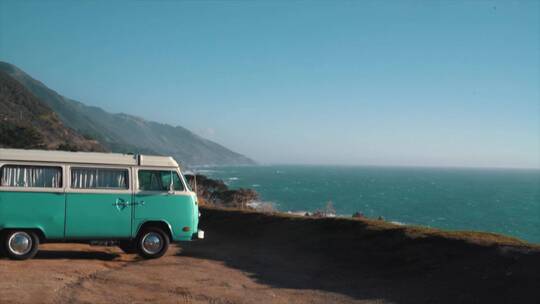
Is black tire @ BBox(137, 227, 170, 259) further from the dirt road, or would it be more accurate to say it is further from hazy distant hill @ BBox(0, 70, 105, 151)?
hazy distant hill @ BBox(0, 70, 105, 151)

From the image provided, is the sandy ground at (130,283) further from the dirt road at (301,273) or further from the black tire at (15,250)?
the black tire at (15,250)

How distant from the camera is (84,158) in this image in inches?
494

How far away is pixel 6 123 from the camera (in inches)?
2916

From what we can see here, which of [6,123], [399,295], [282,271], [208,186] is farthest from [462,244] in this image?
[6,123]

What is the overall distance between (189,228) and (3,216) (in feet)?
15.3

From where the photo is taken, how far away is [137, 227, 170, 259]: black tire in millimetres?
13117

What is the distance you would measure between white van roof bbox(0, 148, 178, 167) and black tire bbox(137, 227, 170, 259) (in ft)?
6.02

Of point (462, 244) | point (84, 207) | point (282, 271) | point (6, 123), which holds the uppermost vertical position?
point (6, 123)

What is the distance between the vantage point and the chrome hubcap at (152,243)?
1319 centimetres

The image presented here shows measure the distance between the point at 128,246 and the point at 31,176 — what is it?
3.27 metres

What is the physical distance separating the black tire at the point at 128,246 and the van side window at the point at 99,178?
155cm

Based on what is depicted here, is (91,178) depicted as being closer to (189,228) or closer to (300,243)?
(189,228)

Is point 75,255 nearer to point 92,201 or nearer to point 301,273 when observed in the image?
point 92,201

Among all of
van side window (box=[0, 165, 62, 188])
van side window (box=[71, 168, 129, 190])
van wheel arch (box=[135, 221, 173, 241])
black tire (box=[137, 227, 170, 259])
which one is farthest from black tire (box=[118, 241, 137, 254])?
van side window (box=[0, 165, 62, 188])
